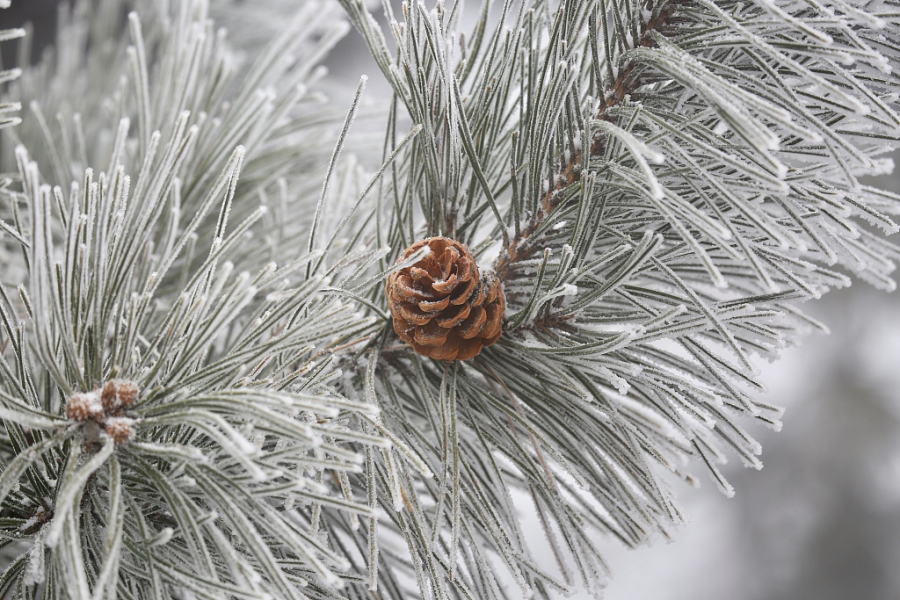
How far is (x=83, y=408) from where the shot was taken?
0.28 meters

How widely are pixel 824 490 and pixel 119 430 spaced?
1466 mm

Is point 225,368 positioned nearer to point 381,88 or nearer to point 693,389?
point 693,389

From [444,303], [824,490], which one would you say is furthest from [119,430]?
[824,490]

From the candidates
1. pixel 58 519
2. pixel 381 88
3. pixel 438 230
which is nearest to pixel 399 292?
pixel 438 230

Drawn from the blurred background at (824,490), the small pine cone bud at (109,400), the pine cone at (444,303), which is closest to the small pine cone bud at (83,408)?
the small pine cone bud at (109,400)

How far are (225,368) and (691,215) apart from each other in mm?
200

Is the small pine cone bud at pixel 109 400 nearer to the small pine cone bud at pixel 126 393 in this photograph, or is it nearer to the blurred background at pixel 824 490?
the small pine cone bud at pixel 126 393

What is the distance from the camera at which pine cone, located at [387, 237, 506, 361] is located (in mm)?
334

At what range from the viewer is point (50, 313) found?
11.5 inches

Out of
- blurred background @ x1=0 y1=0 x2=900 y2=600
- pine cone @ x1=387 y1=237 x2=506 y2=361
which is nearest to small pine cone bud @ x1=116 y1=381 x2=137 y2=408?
pine cone @ x1=387 y1=237 x2=506 y2=361

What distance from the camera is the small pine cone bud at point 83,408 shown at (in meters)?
0.28

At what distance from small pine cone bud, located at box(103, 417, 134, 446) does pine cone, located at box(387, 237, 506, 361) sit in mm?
124

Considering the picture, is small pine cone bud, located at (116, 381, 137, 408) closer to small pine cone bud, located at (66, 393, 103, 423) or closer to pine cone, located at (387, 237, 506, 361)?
small pine cone bud, located at (66, 393, 103, 423)

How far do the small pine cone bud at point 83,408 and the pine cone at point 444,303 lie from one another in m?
0.13
